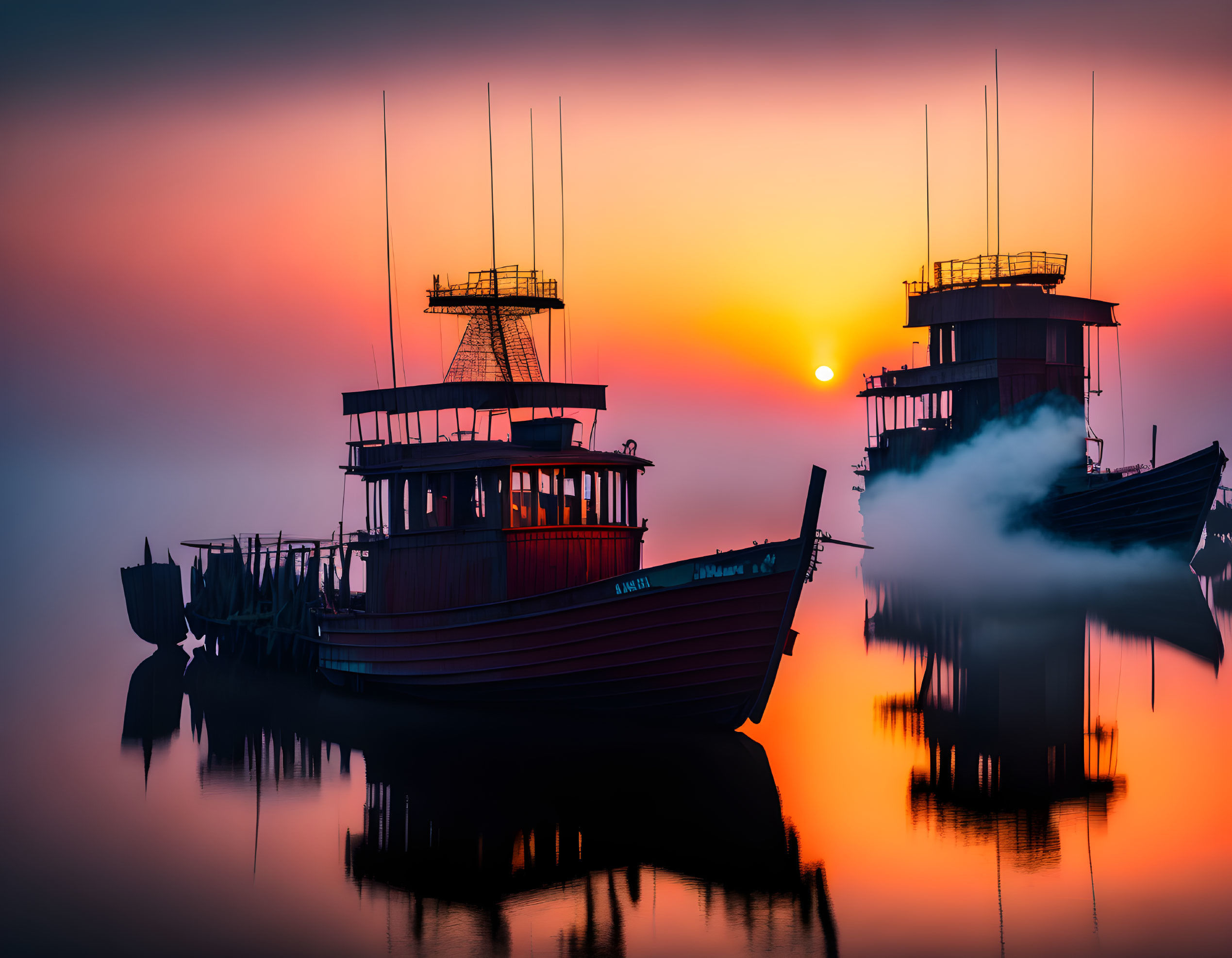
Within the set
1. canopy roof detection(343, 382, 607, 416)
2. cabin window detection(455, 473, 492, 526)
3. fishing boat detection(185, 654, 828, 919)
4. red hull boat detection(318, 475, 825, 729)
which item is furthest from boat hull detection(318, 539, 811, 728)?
canopy roof detection(343, 382, 607, 416)

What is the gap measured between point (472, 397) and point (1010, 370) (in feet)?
146

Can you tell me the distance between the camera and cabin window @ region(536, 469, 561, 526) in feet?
92.8

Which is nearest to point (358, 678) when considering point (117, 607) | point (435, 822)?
point (435, 822)

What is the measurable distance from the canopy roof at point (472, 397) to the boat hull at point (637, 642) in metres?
6.68

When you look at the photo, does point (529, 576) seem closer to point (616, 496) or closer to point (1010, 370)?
point (616, 496)

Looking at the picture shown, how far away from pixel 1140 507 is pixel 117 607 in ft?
199

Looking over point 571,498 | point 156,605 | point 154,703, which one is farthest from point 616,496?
point 156,605

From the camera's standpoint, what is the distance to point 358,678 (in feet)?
107

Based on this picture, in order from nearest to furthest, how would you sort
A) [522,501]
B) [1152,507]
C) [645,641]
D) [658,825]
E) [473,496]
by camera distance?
[658,825] → [645,641] → [522,501] → [473,496] → [1152,507]

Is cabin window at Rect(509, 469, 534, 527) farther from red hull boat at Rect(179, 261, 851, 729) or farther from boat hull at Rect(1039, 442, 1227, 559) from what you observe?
boat hull at Rect(1039, 442, 1227, 559)

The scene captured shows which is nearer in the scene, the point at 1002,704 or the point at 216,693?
the point at 1002,704

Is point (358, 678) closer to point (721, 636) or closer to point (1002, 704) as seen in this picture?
point (721, 636)

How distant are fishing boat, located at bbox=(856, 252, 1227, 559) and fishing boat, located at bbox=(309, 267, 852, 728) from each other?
3646 centimetres

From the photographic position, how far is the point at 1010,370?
69625mm
